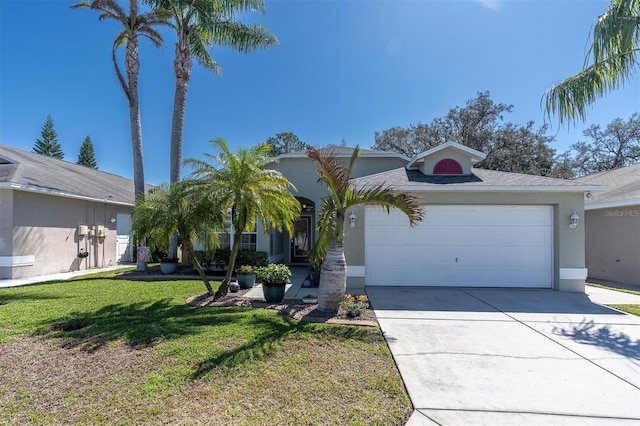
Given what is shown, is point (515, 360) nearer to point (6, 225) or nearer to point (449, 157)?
point (449, 157)

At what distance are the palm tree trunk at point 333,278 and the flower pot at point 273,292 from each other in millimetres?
1408

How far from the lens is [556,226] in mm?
9227

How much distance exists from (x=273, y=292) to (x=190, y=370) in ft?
12.0

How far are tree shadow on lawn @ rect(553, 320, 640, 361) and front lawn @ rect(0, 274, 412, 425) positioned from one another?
370 cm

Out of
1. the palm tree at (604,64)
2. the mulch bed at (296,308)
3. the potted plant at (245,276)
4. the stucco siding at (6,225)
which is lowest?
the mulch bed at (296,308)

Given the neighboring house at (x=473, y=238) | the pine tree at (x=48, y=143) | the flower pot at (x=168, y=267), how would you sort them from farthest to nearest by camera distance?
the pine tree at (x=48, y=143) → the flower pot at (x=168, y=267) → the neighboring house at (x=473, y=238)

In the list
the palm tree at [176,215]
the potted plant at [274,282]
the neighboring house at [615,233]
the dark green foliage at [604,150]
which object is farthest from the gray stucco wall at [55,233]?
the dark green foliage at [604,150]

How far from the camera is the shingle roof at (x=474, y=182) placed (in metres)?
9.04

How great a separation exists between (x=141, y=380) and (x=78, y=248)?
494 inches

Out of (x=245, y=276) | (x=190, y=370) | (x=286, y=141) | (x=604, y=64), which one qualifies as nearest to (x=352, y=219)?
(x=245, y=276)

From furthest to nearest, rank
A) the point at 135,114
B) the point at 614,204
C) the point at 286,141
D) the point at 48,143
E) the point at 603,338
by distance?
the point at 48,143 → the point at 286,141 → the point at 135,114 → the point at 614,204 → the point at 603,338

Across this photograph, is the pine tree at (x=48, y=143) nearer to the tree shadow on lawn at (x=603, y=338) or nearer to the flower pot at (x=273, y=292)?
the flower pot at (x=273, y=292)

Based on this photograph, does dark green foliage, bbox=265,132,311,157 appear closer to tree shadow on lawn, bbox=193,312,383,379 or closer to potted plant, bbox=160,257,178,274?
potted plant, bbox=160,257,178,274

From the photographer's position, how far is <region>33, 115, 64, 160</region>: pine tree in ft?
147
